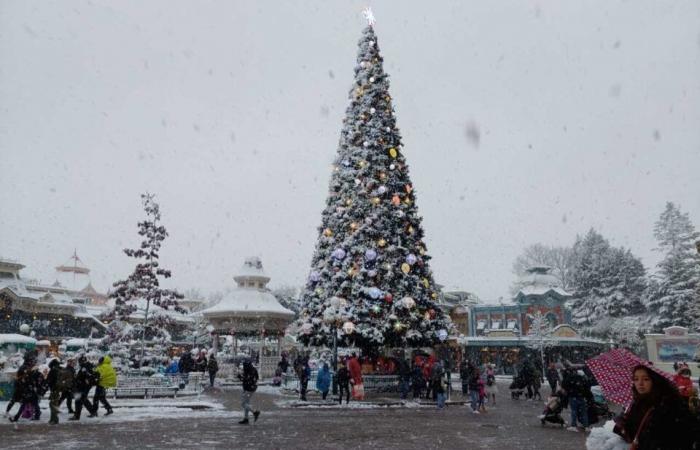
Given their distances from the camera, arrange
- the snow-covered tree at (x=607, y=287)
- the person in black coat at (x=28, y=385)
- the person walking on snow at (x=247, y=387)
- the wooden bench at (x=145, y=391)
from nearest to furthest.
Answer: the person in black coat at (x=28, y=385), the person walking on snow at (x=247, y=387), the wooden bench at (x=145, y=391), the snow-covered tree at (x=607, y=287)

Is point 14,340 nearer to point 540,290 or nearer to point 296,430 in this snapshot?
point 296,430

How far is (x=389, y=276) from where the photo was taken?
78.2ft

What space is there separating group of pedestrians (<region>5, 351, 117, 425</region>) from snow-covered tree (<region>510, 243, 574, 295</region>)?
60.2 metres

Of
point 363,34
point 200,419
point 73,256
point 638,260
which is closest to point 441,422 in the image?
point 200,419

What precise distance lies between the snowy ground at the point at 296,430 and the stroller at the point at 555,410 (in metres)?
0.34

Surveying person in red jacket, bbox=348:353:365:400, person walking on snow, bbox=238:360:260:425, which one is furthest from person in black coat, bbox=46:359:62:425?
person in red jacket, bbox=348:353:365:400

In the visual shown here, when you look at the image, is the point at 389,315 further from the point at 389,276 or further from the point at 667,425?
Result: the point at 667,425

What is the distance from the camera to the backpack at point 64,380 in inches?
563

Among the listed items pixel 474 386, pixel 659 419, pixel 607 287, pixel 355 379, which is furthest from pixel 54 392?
pixel 607 287

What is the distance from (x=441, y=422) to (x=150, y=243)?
19.5 meters

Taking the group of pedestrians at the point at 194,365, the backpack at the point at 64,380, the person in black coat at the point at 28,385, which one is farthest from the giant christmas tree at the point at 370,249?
the person in black coat at the point at 28,385

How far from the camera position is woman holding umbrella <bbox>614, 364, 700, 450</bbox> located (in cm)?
413

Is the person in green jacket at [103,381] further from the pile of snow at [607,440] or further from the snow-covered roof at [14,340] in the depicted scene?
the snow-covered roof at [14,340]

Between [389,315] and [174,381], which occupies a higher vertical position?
[389,315]
